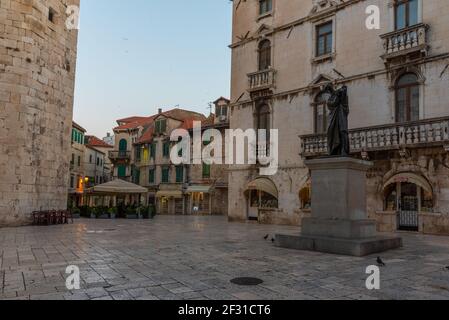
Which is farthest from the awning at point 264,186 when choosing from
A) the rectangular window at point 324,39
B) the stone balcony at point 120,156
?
the stone balcony at point 120,156

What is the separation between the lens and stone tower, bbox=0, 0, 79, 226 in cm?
1659

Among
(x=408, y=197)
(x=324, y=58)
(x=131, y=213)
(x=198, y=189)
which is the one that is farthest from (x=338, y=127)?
(x=198, y=189)

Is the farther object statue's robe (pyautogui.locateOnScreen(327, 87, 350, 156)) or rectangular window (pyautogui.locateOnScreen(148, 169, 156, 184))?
rectangular window (pyautogui.locateOnScreen(148, 169, 156, 184))

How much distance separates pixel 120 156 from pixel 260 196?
2987cm

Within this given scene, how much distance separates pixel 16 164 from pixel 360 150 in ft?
51.1

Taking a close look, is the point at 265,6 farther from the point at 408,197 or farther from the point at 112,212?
the point at 112,212

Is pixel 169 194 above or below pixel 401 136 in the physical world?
below

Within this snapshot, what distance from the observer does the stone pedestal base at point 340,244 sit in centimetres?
891

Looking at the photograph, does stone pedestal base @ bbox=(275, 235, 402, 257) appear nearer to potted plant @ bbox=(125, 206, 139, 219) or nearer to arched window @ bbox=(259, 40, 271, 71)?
arched window @ bbox=(259, 40, 271, 71)

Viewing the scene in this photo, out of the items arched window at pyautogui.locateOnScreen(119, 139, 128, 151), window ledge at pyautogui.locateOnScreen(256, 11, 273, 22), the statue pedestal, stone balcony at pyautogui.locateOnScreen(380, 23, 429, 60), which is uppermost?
window ledge at pyautogui.locateOnScreen(256, 11, 273, 22)

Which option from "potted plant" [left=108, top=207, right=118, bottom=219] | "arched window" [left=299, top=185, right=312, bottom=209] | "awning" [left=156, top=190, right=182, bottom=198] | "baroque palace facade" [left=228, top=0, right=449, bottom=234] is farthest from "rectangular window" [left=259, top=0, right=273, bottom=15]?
"awning" [left=156, top=190, right=182, bottom=198]

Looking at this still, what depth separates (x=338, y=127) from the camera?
10531 millimetres

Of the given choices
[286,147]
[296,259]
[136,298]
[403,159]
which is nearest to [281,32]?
[286,147]

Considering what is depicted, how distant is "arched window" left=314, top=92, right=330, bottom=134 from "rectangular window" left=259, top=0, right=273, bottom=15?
714 centimetres
